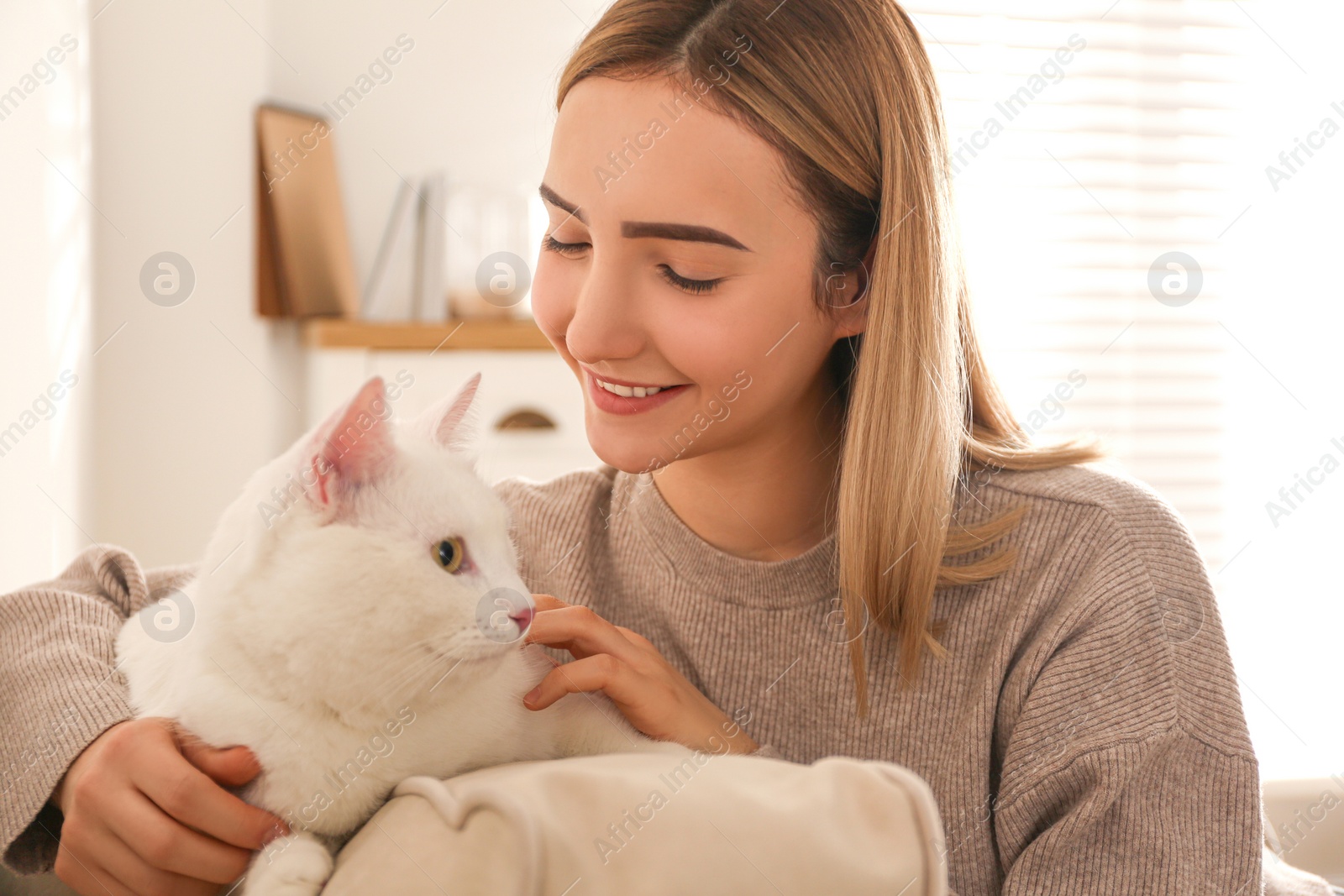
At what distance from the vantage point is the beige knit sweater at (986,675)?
829 millimetres

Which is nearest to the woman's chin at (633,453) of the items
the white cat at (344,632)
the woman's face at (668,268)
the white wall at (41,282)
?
the woman's face at (668,268)

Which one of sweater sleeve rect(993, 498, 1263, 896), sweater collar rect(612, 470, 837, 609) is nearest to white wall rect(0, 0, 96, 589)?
sweater collar rect(612, 470, 837, 609)

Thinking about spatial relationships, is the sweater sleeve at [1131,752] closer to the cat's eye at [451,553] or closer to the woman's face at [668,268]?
the woman's face at [668,268]

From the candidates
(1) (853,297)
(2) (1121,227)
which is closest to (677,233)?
(1) (853,297)

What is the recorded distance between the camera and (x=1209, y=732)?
2.81ft

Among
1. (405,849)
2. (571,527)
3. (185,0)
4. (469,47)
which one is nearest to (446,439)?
(405,849)

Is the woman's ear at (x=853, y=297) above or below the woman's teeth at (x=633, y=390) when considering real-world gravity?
above

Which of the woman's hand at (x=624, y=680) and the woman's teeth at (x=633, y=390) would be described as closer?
the woman's hand at (x=624, y=680)

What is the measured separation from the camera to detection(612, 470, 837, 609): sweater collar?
104 cm

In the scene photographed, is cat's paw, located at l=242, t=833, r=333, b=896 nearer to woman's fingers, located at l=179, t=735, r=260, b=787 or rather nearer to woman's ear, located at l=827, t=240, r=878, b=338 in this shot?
woman's fingers, located at l=179, t=735, r=260, b=787

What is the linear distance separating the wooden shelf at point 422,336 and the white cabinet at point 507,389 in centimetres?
2

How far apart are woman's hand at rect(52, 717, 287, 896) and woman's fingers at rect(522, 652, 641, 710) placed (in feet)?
0.63

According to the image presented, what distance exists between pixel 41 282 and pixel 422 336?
0.75m

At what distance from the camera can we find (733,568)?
1.06m
